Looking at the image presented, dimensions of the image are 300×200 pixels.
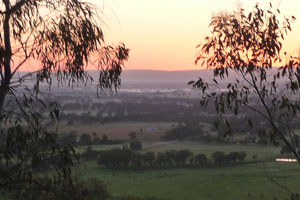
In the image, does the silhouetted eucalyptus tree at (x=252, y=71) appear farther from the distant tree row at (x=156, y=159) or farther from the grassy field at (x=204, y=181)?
the distant tree row at (x=156, y=159)

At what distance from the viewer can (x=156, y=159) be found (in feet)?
121

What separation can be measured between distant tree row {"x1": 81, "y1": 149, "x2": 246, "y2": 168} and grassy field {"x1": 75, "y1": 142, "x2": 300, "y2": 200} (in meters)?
1.02

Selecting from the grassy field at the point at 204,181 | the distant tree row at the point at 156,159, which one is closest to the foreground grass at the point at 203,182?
the grassy field at the point at 204,181

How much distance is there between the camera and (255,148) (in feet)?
137

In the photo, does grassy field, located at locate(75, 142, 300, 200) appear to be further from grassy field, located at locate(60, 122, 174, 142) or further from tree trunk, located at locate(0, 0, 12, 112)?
tree trunk, located at locate(0, 0, 12, 112)

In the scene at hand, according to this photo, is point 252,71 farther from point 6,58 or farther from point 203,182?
point 203,182

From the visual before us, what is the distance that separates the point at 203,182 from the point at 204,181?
0.28m

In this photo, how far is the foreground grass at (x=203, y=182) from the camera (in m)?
26.5

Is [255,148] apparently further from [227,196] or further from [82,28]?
[82,28]

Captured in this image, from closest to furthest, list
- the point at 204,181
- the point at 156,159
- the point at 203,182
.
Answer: the point at 203,182
the point at 204,181
the point at 156,159

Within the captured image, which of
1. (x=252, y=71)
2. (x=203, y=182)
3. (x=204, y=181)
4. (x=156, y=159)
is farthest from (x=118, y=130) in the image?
(x=252, y=71)

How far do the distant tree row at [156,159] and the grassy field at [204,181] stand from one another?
40.2 inches

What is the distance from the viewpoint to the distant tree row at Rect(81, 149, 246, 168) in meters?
35.8

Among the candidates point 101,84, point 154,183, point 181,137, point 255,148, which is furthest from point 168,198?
point 181,137
